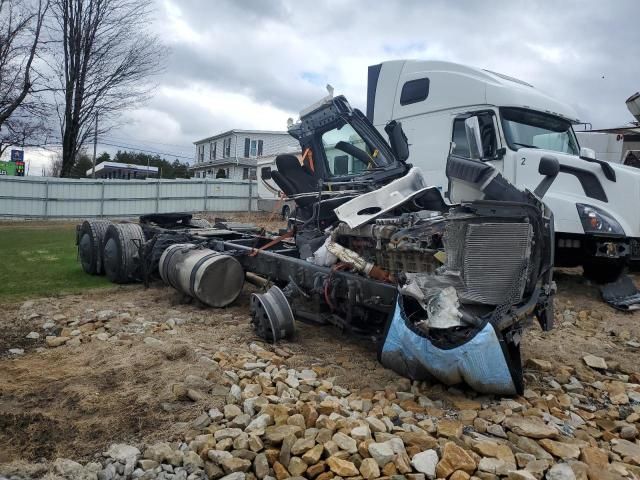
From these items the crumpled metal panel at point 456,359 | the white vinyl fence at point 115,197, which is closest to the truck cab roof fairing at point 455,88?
the crumpled metal panel at point 456,359

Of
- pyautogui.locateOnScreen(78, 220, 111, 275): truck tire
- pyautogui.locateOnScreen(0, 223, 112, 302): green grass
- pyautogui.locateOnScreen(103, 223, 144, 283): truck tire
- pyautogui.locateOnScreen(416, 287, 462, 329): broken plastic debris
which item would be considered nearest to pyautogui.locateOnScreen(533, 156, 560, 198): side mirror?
pyautogui.locateOnScreen(416, 287, 462, 329): broken plastic debris

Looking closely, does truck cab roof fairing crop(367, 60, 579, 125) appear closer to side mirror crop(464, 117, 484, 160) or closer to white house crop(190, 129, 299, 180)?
side mirror crop(464, 117, 484, 160)

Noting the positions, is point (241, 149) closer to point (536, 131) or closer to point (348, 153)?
point (536, 131)

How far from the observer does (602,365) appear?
4445 millimetres

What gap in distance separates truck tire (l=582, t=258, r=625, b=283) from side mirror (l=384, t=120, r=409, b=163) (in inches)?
128

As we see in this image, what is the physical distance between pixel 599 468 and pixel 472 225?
1.60 metres

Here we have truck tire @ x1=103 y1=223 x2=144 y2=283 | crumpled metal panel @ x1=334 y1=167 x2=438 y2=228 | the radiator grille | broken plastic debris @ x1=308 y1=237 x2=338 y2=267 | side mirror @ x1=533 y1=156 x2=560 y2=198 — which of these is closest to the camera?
the radiator grille

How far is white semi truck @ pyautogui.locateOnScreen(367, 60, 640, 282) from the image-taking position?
6512mm

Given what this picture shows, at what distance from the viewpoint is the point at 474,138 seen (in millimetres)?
7191

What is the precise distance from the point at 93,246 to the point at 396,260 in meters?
5.84

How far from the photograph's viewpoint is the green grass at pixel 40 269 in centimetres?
721

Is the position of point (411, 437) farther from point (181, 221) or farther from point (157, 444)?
point (181, 221)

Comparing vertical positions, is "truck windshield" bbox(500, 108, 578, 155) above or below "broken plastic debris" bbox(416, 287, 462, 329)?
above

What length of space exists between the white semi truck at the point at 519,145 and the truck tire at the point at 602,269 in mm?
12
